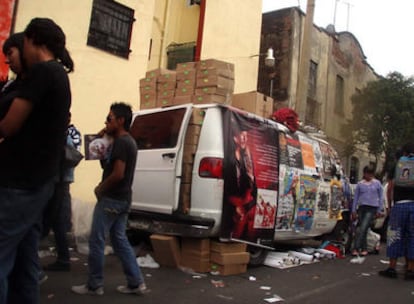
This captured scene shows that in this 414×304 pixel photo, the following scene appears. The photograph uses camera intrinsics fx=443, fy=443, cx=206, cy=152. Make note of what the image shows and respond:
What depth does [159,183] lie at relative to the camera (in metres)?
5.22

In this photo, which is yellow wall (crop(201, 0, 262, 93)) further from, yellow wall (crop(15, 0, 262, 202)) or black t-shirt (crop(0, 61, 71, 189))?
black t-shirt (crop(0, 61, 71, 189))

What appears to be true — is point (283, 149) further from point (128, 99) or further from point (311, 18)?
point (311, 18)

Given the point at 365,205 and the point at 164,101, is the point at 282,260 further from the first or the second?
the point at 164,101

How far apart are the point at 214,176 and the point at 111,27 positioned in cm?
648

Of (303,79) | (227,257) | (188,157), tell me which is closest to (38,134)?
(188,157)

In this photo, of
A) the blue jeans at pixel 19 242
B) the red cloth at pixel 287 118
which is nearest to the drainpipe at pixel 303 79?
the red cloth at pixel 287 118

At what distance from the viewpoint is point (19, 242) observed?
2.41 m

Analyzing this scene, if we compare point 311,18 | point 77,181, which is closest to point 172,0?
point 311,18

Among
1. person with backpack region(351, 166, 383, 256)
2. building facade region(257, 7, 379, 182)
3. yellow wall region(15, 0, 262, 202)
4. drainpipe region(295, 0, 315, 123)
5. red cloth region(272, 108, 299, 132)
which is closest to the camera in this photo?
red cloth region(272, 108, 299, 132)

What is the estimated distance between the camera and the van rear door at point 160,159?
5.08 meters

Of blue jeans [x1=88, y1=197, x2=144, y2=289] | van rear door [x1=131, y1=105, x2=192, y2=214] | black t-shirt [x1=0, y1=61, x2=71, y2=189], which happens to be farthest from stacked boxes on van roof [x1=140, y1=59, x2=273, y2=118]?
black t-shirt [x1=0, y1=61, x2=71, y2=189]

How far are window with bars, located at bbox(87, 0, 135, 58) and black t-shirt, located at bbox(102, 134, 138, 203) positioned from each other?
6310 millimetres

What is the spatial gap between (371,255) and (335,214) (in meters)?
1.25

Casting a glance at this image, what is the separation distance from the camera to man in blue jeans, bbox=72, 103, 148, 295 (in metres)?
3.94
